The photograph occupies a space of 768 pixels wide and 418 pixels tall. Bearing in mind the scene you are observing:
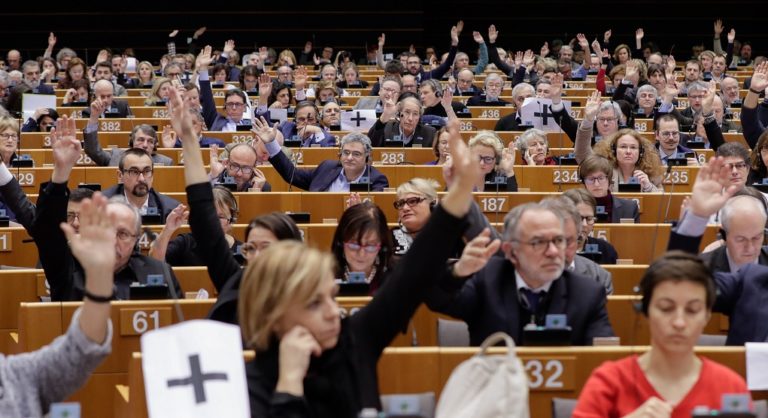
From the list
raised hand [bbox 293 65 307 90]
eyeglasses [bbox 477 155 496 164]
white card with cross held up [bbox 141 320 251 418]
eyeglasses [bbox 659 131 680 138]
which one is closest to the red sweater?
white card with cross held up [bbox 141 320 251 418]

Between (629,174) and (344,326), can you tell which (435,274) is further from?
(629,174)

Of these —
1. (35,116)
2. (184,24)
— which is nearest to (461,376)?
(35,116)

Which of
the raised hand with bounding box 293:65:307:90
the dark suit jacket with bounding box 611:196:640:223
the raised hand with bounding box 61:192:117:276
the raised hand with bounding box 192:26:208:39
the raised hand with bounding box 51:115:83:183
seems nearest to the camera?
the raised hand with bounding box 61:192:117:276

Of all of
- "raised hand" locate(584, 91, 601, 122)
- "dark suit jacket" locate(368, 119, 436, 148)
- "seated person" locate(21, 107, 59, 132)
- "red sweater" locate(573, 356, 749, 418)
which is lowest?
"red sweater" locate(573, 356, 749, 418)

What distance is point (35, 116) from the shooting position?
33.1 ft

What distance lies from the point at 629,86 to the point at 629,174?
5.24 meters

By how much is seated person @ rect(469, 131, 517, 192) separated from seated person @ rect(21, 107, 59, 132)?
14.4 ft

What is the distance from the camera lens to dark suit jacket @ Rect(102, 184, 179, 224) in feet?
21.5

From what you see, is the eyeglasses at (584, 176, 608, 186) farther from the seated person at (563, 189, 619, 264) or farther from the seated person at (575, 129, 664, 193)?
the seated person at (563, 189, 619, 264)

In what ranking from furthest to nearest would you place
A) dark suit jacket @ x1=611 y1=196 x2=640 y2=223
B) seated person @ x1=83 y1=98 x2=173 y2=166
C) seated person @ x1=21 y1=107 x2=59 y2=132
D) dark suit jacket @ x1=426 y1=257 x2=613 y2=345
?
seated person @ x1=21 y1=107 x2=59 y2=132, seated person @ x1=83 y1=98 x2=173 y2=166, dark suit jacket @ x1=611 y1=196 x2=640 y2=223, dark suit jacket @ x1=426 y1=257 x2=613 y2=345

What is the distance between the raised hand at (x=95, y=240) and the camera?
2783 millimetres

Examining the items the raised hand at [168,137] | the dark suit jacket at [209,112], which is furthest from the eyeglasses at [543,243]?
the dark suit jacket at [209,112]

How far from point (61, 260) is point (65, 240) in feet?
0.28

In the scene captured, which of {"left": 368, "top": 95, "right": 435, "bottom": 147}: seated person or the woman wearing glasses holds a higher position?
{"left": 368, "top": 95, "right": 435, "bottom": 147}: seated person
